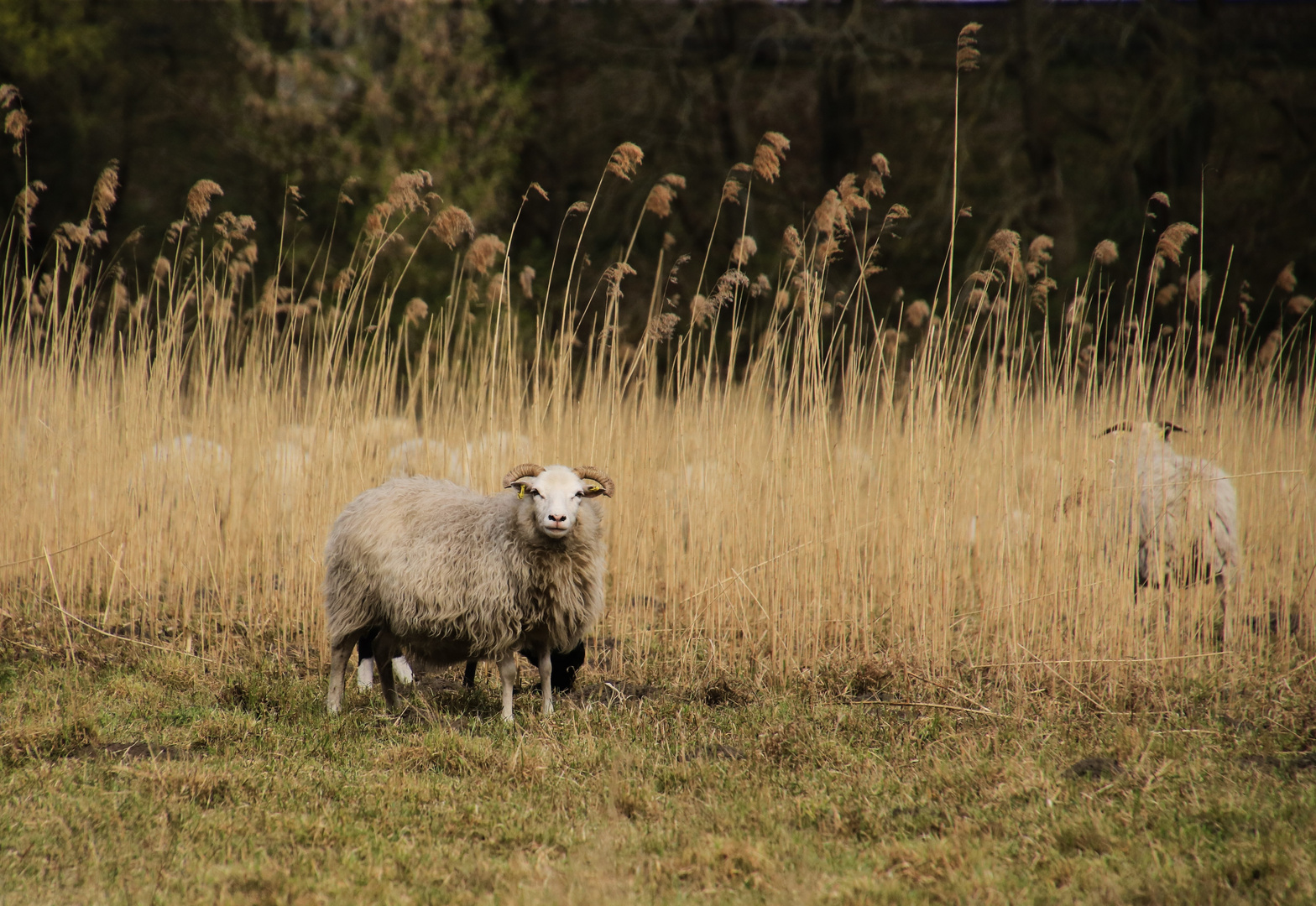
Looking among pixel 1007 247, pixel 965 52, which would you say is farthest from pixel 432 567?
pixel 965 52

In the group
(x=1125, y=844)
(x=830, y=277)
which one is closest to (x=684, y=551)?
(x=1125, y=844)

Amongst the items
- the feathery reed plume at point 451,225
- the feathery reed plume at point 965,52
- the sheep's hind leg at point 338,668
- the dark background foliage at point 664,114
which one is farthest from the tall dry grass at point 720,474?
the dark background foliage at point 664,114

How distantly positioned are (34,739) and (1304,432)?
223 inches

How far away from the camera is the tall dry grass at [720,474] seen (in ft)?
15.2

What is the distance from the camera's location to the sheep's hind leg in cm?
418

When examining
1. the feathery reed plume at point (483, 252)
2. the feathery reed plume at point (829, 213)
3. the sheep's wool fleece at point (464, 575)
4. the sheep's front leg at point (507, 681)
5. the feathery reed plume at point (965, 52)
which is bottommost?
the sheep's front leg at point (507, 681)

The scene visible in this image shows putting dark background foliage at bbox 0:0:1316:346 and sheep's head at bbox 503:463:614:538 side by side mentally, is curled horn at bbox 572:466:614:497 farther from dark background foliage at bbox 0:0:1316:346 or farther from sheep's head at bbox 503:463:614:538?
dark background foliage at bbox 0:0:1316:346

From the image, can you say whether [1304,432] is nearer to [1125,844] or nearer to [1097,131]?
[1125,844]

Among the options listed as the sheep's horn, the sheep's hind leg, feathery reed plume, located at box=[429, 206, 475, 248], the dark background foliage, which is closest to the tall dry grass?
feathery reed plume, located at box=[429, 206, 475, 248]

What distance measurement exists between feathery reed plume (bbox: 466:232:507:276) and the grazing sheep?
286 centimetres

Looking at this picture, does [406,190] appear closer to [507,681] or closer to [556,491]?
[556,491]

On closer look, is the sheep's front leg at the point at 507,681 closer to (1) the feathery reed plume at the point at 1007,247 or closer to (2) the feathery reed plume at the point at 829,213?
(2) the feathery reed plume at the point at 829,213

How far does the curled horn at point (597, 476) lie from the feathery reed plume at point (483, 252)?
1.20 meters

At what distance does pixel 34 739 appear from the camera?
143 inches
